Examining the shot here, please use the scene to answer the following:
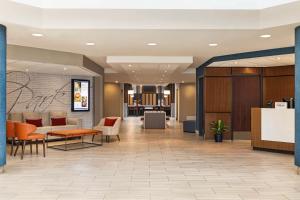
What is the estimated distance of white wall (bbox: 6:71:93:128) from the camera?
10625 millimetres

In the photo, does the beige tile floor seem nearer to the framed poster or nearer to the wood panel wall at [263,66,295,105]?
the wood panel wall at [263,66,295,105]

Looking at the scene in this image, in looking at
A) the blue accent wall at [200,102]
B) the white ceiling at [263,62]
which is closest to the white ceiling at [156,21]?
the white ceiling at [263,62]

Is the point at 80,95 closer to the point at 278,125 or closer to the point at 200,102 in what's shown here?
the point at 200,102

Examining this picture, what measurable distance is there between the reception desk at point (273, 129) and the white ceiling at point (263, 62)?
147cm

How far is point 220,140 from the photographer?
34.6 ft

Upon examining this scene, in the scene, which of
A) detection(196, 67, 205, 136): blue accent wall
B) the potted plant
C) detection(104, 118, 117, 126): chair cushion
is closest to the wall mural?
detection(104, 118, 117, 126): chair cushion

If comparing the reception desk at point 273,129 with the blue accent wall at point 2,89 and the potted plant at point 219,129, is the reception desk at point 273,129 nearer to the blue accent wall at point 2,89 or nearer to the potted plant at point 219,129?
the potted plant at point 219,129

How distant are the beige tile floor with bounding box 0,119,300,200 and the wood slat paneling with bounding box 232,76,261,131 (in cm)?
228

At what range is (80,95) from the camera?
1257 cm

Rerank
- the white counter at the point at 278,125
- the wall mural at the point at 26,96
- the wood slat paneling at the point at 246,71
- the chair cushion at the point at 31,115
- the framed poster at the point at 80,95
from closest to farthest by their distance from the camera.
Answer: the white counter at the point at 278,125
the chair cushion at the point at 31,115
the wall mural at the point at 26,96
the wood slat paneling at the point at 246,71
the framed poster at the point at 80,95

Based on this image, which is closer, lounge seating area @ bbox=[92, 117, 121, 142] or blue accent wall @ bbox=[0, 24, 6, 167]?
blue accent wall @ bbox=[0, 24, 6, 167]

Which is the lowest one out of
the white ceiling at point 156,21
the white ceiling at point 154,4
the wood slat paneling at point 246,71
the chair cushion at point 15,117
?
the chair cushion at point 15,117

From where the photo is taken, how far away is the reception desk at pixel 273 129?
8.05 metres

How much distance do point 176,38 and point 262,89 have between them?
524 centimetres
